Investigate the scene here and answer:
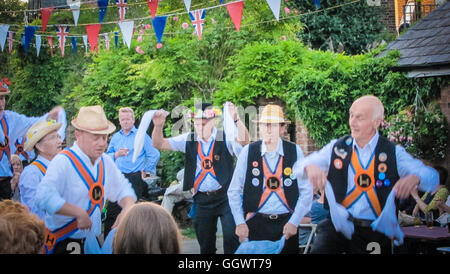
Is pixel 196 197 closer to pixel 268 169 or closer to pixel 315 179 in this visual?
pixel 268 169

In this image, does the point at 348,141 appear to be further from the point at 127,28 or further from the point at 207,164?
the point at 127,28

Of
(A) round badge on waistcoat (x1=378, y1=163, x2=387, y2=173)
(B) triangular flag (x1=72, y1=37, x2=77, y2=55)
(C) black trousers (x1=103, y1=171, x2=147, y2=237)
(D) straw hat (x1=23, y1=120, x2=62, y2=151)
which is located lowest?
(C) black trousers (x1=103, y1=171, x2=147, y2=237)

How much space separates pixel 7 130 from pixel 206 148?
2.05 m

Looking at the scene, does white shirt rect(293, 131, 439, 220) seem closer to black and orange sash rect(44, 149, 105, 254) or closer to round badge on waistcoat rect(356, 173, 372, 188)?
round badge on waistcoat rect(356, 173, 372, 188)

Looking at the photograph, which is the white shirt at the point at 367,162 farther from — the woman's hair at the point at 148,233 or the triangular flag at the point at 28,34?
the triangular flag at the point at 28,34

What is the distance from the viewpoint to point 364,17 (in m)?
7.23

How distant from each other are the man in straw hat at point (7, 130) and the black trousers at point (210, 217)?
172cm

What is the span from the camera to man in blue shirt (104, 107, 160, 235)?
18.5 ft

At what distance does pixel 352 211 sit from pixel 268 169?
788mm

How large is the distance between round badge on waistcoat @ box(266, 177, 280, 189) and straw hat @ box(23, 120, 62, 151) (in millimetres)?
1970

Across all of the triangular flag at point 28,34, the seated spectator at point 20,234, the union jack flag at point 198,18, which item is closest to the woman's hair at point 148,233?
the seated spectator at point 20,234

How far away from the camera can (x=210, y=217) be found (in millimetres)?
5199

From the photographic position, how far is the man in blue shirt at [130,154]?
18.5 ft

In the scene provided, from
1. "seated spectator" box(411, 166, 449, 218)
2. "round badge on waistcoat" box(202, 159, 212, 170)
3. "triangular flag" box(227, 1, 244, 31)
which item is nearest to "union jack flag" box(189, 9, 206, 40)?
"triangular flag" box(227, 1, 244, 31)
